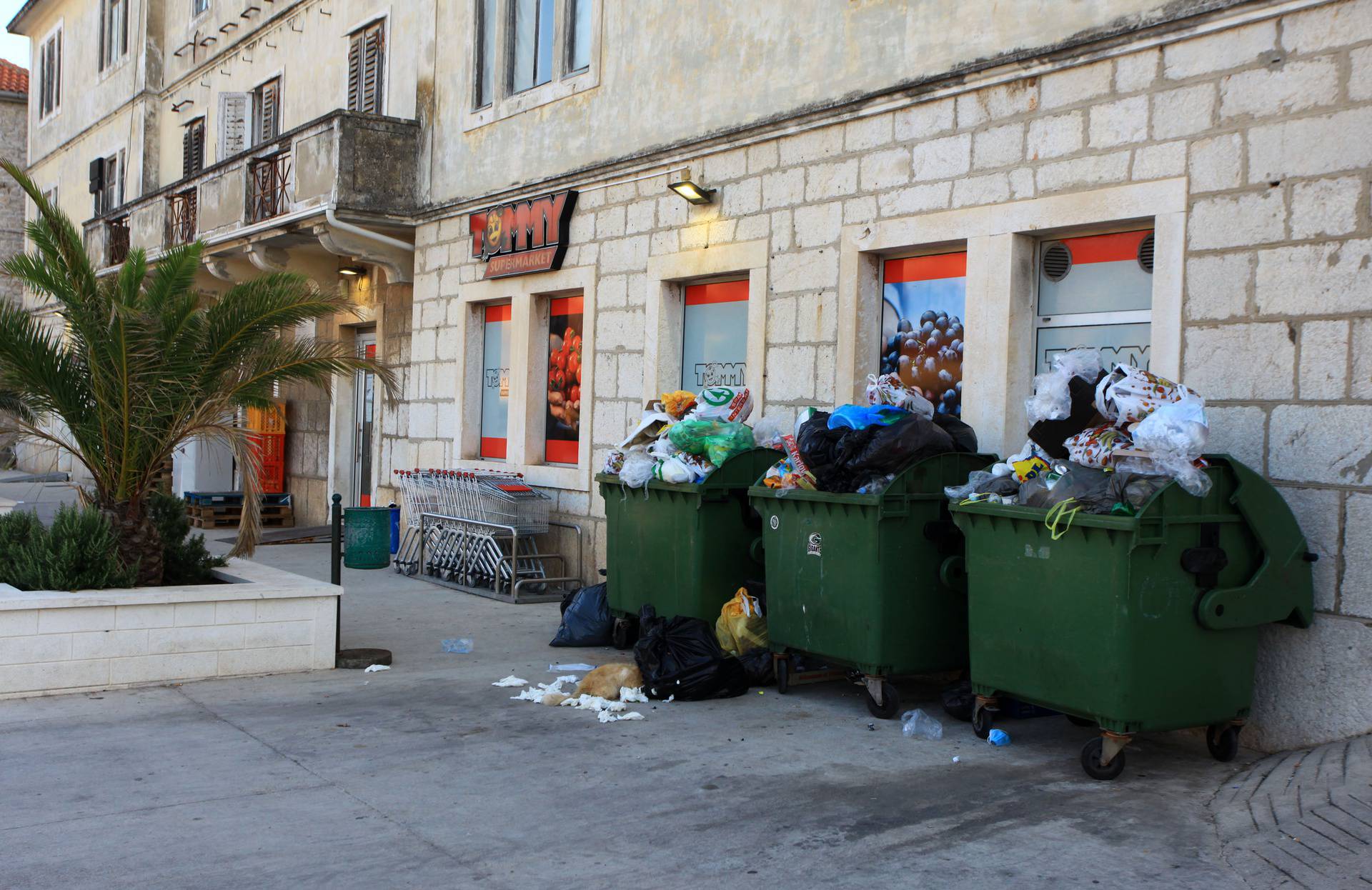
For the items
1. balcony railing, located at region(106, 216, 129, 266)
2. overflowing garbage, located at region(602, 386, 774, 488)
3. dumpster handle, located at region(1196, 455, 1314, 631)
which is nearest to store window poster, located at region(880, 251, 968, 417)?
overflowing garbage, located at region(602, 386, 774, 488)

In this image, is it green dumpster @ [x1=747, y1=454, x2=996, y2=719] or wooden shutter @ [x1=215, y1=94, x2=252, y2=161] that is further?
wooden shutter @ [x1=215, y1=94, x2=252, y2=161]

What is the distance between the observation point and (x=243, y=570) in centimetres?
861

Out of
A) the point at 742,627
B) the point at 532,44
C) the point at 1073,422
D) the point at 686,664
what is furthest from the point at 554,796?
the point at 532,44

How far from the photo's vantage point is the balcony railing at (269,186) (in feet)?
47.6

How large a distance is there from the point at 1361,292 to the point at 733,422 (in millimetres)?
3783

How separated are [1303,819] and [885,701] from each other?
7.64 ft

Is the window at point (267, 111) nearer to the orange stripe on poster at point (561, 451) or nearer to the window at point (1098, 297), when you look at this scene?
the orange stripe on poster at point (561, 451)

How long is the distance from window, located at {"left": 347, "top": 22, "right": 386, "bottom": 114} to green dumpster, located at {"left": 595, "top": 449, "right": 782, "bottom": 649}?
27.3 ft

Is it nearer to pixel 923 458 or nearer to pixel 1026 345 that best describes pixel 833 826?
pixel 923 458

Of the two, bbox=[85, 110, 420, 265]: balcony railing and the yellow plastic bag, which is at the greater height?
bbox=[85, 110, 420, 265]: balcony railing

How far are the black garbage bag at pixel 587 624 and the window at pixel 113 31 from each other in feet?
58.4

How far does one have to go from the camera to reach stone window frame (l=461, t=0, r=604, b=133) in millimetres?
11383

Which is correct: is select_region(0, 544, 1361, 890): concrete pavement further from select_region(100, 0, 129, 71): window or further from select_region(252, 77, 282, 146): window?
select_region(100, 0, 129, 71): window

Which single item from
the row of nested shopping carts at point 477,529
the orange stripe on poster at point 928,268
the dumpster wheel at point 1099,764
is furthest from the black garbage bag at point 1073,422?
the row of nested shopping carts at point 477,529
